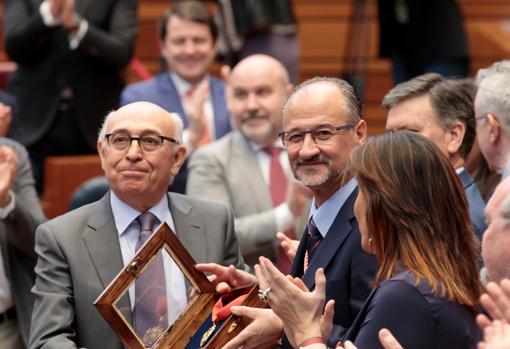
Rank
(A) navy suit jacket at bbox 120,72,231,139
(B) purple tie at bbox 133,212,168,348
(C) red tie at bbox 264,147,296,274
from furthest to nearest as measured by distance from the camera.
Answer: (A) navy suit jacket at bbox 120,72,231,139
(C) red tie at bbox 264,147,296,274
(B) purple tie at bbox 133,212,168,348

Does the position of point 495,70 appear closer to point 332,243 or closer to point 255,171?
point 332,243

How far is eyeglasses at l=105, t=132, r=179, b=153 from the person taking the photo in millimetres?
4430

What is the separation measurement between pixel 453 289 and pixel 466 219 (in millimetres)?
253

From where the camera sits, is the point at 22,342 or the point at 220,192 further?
the point at 220,192

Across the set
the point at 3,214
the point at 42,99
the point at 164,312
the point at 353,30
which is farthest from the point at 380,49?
the point at 164,312

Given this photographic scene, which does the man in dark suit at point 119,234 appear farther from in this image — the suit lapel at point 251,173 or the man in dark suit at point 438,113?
the suit lapel at point 251,173

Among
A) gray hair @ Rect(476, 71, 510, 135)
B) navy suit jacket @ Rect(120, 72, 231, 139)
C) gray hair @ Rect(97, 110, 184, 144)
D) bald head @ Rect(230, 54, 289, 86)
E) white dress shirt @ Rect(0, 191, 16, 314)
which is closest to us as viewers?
gray hair @ Rect(97, 110, 184, 144)

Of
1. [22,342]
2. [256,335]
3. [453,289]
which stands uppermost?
[453,289]

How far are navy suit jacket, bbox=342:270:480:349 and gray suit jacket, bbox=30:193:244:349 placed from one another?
1.06 meters

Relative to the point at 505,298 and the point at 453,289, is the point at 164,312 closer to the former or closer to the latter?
the point at 453,289

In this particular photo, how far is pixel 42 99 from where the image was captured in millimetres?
7418

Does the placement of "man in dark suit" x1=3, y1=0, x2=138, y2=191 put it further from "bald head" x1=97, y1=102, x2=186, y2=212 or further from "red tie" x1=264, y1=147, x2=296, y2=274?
"bald head" x1=97, y1=102, x2=186, y2=212

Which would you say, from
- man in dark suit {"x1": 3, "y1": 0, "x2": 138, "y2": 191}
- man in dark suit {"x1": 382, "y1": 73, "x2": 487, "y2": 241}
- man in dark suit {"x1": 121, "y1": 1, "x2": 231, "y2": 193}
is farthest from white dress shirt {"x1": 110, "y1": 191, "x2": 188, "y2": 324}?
man in dark suit {"x1": 3, "y1": 0, "x2": 138, "y2": 191}

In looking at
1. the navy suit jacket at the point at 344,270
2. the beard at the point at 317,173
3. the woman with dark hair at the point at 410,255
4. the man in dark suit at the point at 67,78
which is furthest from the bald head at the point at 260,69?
the woman with dark hair at the point at 410,255
